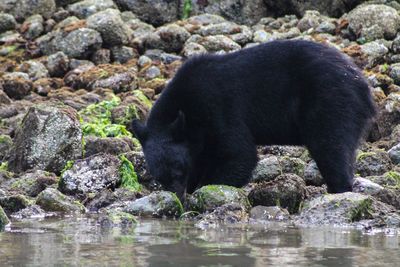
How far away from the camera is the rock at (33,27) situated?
1784cm

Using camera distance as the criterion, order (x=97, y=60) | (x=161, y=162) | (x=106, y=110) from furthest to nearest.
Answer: (x=97, y=60) → (x=106, y=110) → (x=161, y=162)

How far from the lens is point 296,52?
8992 mm

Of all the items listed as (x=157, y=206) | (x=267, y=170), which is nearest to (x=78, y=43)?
(x=267, y=170)

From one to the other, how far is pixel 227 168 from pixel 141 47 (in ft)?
26.8

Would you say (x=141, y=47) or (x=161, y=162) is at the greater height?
(x=141, y=47)

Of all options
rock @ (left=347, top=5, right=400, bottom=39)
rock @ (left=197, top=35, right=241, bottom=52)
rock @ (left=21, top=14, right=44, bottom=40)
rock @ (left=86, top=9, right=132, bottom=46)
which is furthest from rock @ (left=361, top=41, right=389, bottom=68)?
rock @ (left=21, top=14, right=44, bottom=40)

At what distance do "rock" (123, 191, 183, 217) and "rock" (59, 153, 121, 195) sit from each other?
35.1 inches

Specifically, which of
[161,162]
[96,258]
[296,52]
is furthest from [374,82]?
[96,258]

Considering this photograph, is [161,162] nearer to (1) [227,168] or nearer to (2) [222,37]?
(1) [227,168]

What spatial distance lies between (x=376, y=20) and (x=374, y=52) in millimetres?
1456

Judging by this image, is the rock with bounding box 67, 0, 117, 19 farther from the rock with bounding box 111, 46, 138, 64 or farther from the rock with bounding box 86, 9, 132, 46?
the rock with bounding box 111, 46, 138, 64

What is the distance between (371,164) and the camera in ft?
31.5

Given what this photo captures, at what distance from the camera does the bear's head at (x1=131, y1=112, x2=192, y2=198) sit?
343 inches

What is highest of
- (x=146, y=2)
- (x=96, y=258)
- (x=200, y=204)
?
(x=146, y=2)
